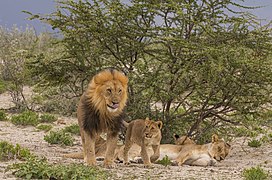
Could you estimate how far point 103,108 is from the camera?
26.5 feet

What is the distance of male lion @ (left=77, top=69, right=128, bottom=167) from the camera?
26.1ft

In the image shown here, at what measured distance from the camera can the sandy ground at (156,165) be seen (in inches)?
321

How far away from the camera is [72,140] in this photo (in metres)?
12.7

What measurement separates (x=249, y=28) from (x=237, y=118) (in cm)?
229

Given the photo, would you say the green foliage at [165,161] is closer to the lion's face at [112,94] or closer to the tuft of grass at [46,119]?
the lion's face at [112,94]

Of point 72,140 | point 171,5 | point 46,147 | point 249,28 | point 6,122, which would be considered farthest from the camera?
point 6,122

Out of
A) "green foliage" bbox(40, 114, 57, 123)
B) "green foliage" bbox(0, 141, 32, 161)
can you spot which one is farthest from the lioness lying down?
"green foliage" bbox(40, 114, 57, 123)

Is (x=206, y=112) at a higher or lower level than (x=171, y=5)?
lower

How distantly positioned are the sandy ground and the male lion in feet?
1.62

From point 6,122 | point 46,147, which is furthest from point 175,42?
point 6,122

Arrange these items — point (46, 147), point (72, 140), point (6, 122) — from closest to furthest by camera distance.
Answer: point (46, 147) < point (72, 140) < point (6, 122)

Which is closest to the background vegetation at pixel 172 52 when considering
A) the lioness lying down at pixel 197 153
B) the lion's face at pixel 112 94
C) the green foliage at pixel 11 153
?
the lioness lying down at pixel 197 153

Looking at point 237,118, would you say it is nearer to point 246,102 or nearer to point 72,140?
point 246,102

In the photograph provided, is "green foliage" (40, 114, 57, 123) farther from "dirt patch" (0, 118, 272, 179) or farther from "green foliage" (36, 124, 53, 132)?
"green foliage" (36, 124, 53, 132)
